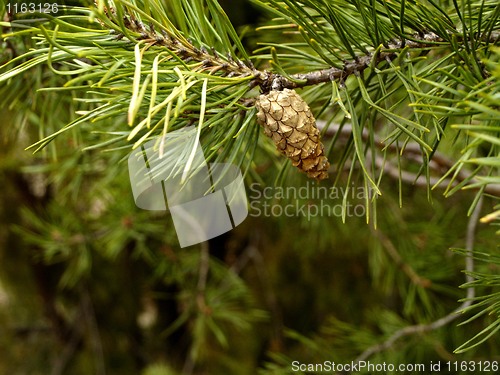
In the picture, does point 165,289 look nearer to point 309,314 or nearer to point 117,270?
point 117,270

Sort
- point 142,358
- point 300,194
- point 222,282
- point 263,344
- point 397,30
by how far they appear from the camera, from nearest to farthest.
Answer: point 397,30, point 300,194, point 222,282, point 263,344, point 142,358

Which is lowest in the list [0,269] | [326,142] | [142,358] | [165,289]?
[142,358]

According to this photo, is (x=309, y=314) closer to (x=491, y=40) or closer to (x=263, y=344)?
(x=263, y=344)

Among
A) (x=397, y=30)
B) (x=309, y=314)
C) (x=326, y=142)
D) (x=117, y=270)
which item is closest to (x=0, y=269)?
(x=117, y=270)

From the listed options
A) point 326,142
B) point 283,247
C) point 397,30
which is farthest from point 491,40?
point 283,247

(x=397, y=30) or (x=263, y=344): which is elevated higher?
(x=397, y=30)

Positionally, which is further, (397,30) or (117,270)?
(117,270)

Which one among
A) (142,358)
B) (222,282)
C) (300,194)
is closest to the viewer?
(300,194)
